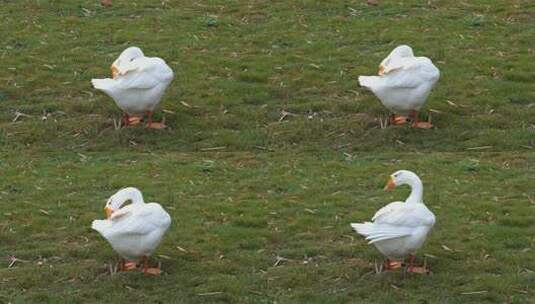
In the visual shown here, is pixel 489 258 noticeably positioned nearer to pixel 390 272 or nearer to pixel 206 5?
pixel 390 272

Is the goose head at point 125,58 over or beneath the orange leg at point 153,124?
over

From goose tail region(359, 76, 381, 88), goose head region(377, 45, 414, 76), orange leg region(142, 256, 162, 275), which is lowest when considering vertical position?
orange leg region(142, 256, 162, 275)

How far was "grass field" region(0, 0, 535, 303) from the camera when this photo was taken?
50.2 ft

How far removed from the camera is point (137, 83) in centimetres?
1902

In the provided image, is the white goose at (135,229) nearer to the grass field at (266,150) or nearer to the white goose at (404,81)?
the grass field at (266,150)

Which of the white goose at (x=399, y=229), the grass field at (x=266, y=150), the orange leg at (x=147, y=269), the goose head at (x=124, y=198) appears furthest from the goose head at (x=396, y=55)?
the orange leg at (x=147, y=269)

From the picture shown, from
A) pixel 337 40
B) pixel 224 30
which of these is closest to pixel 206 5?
pixel 224 30

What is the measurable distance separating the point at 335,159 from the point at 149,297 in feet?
17.8

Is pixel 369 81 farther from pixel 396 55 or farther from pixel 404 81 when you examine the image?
pixel 396 55

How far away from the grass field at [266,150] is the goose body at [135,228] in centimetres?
44

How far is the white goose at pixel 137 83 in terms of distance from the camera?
19.0 metres

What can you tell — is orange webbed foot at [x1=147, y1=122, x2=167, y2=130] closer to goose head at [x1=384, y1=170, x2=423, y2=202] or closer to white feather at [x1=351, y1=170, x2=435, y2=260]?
goose head at [x1=384, y1=170, x2=423, y2=202]

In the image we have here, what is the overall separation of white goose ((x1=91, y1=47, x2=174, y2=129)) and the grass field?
796mm

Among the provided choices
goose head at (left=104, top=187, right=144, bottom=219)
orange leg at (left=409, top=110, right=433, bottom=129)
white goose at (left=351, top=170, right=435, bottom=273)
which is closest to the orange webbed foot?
orange leg at (left=409, top=110, right=433, bottom=129)
